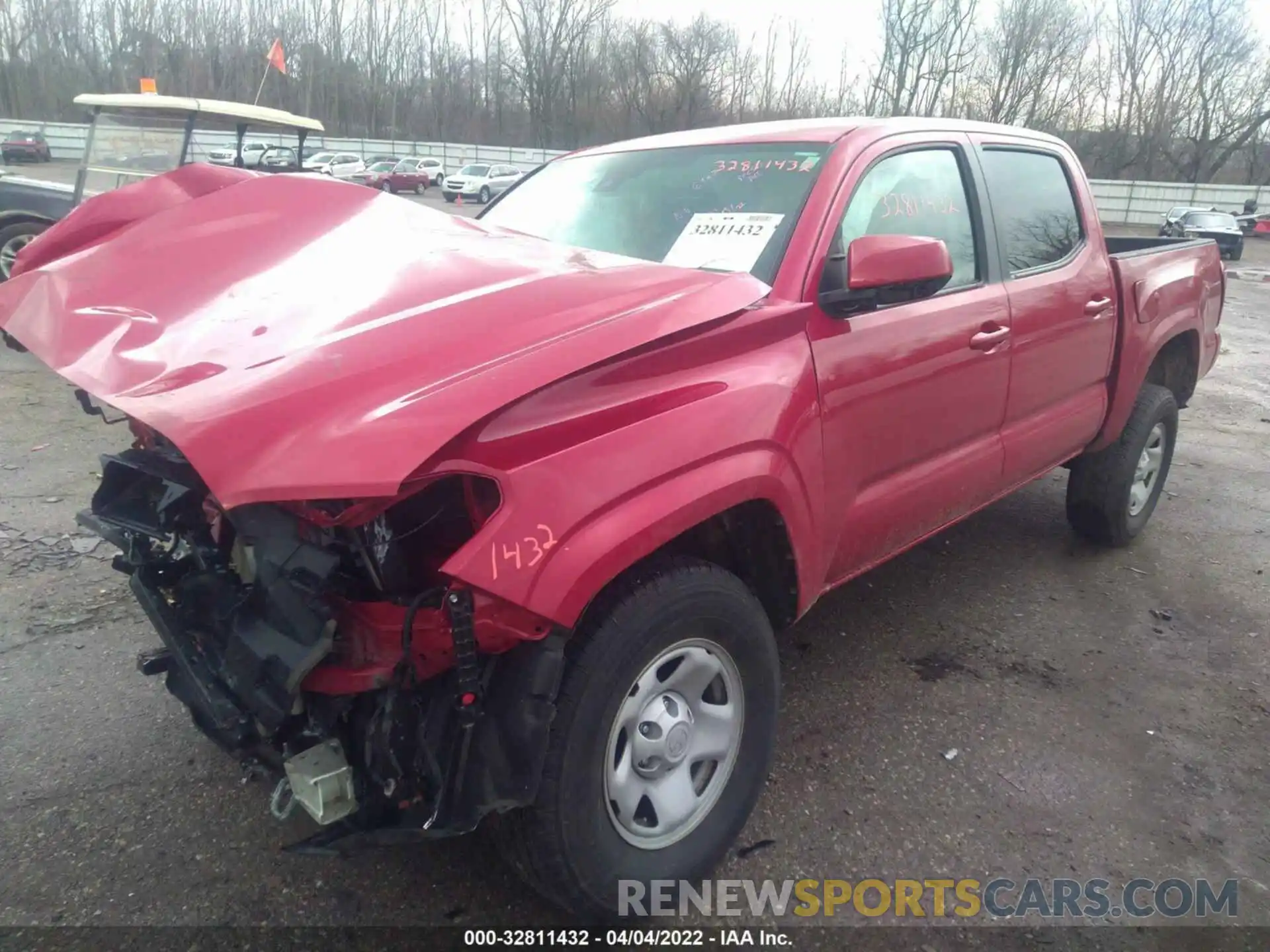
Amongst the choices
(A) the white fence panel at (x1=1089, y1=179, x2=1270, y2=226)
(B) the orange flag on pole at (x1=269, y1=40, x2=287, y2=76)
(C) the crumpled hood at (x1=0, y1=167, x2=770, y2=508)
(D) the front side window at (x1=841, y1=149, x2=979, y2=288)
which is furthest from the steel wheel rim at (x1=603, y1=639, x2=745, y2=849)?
(A) the white fence panel at (x1=1089, y1=179, x2=1270, y2=226)

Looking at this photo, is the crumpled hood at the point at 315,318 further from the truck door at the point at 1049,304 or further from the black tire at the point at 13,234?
the black tire at the point at 13,234

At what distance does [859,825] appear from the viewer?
2.55 m

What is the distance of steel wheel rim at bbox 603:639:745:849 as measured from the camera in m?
2.08

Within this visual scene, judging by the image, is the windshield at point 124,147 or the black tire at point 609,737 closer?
the black tire at point 609,737

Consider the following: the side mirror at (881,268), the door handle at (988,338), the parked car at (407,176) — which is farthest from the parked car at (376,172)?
the side mirror at (881,268)

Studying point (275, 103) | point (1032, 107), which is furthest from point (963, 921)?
point (275, 103)

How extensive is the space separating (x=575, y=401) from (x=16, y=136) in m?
40.8

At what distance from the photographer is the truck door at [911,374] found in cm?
255

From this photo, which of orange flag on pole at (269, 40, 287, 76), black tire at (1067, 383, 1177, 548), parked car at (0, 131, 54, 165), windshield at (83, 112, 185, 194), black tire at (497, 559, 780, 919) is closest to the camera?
black tire at (497, 559, 780, 919)

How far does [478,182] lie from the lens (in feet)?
113

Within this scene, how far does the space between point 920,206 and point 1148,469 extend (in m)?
2.39

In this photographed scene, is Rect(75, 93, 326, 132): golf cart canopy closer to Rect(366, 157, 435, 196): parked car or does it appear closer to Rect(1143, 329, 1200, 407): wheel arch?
Rect(1143, 329, 1200, 407): wheel arch

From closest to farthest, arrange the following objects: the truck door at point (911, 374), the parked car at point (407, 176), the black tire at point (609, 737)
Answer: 1. the black tire at point (609, 737)
2. the truck door at point (911, 374)
3. the parked car at point (407, 176)

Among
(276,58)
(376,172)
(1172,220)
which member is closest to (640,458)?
(276,58)
